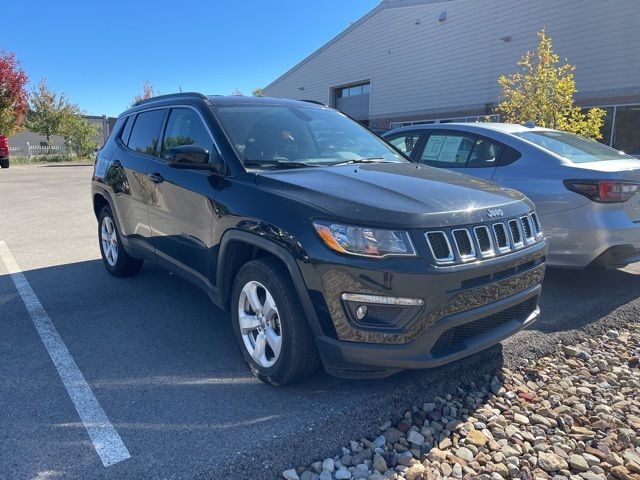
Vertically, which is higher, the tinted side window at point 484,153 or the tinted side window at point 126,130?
the tinted side window at point 126,130

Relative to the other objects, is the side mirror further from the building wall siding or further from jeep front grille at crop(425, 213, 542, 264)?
Result: the building wall siding

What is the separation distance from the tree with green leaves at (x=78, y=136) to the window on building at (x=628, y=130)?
37.5 m

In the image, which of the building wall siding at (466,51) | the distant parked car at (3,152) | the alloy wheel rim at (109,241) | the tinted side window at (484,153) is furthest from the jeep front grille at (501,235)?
the distant parked car at (3,152)

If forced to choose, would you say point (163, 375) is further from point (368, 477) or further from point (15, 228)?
point (15, 228)

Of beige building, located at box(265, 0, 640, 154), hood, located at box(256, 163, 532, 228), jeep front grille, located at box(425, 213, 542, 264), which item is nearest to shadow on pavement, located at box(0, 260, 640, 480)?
jeep front grille, located at box(425, 213, 542, 264)

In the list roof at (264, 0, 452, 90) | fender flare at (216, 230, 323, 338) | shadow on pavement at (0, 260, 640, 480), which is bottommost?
shadow on pavement at (0, 260, 640, 480)

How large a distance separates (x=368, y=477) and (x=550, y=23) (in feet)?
58.9

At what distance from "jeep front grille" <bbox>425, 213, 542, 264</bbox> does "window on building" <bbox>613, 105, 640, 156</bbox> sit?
44.5ft

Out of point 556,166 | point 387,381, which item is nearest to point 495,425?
point 387,381

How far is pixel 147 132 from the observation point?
4.63 m

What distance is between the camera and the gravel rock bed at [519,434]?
2359 millimetres

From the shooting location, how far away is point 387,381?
3.12m

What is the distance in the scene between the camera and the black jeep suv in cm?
253

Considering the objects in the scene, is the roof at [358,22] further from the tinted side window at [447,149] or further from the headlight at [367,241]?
the headlight at [367,241]
